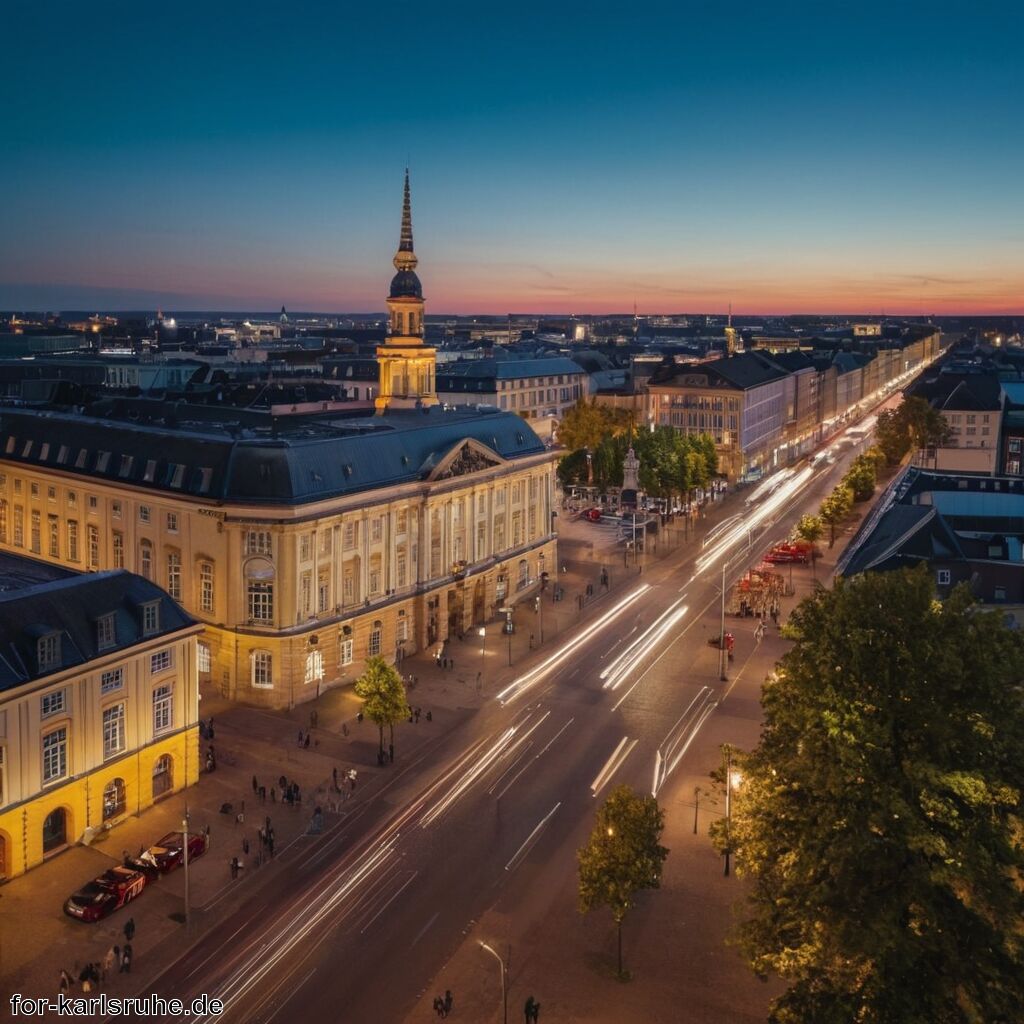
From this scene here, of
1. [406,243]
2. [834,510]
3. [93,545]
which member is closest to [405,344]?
[406,243]

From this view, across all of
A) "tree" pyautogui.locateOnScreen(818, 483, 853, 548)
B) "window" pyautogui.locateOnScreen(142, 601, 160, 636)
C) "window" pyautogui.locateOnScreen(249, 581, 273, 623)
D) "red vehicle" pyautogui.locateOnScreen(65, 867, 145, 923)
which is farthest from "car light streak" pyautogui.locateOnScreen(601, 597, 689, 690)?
"red vehicle" pyautogui.locateOnScreen(65, 867, 145, 923)

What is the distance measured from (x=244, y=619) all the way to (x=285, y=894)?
2733 centimetres

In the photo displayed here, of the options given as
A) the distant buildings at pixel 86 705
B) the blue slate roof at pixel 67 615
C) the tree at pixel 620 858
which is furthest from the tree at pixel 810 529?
the tree at pixel 620 858

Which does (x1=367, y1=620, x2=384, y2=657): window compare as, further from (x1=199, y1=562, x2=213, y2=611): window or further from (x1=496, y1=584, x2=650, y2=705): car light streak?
(x1=199, y1=562, x2=213, y2=611): window

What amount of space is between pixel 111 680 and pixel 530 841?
72.8 feet

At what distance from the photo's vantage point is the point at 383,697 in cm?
5850

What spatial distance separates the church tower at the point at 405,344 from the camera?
10175 cm

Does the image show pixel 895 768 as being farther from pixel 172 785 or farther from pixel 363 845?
pixel 172 785

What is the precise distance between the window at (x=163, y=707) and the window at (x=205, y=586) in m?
16.4

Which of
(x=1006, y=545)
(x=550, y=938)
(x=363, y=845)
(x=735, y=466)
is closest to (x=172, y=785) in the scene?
(x=363, y=845)

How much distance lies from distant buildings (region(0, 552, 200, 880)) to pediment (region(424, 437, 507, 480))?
30.6 m

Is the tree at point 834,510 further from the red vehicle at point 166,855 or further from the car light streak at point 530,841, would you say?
the red vehicle at point 166,855

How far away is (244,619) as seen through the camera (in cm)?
6906

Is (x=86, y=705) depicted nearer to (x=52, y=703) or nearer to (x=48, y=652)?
(x=52, y=703)
